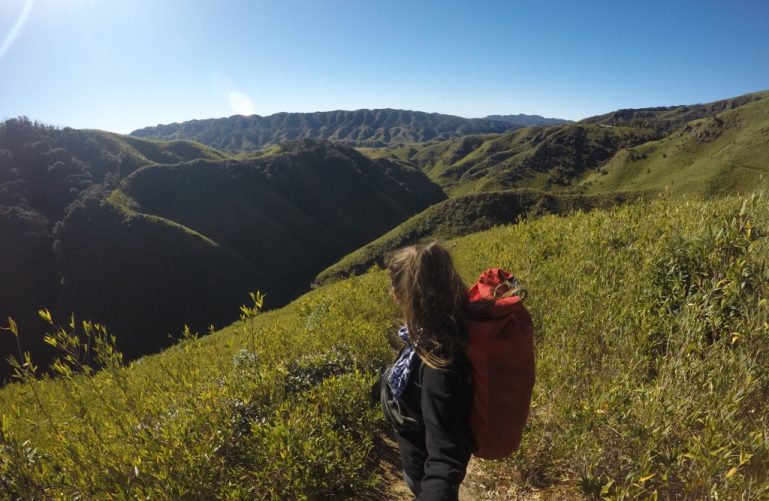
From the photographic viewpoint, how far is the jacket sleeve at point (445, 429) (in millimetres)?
1877

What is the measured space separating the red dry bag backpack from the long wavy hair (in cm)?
10

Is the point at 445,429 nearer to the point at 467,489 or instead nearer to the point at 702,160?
the point at 467,489

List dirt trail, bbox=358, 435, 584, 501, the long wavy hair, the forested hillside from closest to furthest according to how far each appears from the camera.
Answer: the long wavy hair
dirt trail, bbox=358, 435, 584, 501
the forested hillside

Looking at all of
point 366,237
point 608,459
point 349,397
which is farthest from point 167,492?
point 366,237

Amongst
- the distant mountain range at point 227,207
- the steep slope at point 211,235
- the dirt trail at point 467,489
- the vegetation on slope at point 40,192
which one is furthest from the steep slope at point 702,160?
the vegetation on slope at point 40,192

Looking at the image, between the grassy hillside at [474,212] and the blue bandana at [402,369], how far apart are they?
2044 inches

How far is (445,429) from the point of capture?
6.40 ft

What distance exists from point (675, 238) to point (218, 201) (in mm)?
91590

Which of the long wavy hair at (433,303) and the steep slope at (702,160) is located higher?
the steep slope at (702,160)

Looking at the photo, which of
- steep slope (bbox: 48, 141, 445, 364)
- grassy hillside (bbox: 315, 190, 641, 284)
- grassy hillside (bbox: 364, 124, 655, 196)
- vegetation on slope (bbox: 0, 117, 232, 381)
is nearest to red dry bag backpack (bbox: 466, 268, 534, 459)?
grassy hillside (bbox: 315, 190, 641, 284)

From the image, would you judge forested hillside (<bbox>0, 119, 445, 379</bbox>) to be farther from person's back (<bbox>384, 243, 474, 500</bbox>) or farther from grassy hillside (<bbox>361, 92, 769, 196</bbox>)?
person's back (<bbox>384, 243, 474, 500</bbox>)

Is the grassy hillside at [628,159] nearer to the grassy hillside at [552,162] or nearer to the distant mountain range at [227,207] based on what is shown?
the grassy hillside at [552,162]

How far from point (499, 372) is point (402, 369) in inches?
28.2

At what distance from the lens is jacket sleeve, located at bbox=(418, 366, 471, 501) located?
1877 millimetres
